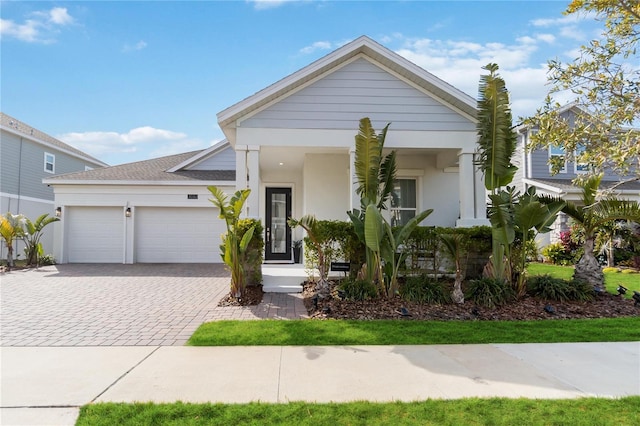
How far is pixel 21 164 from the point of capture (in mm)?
18875

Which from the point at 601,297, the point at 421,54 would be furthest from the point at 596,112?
the point at 421,54

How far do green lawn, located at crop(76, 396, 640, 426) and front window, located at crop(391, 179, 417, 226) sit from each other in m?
8.37

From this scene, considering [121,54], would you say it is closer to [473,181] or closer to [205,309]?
[205,309]

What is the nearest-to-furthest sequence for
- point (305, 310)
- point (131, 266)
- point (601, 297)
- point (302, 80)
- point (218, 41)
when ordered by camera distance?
point (305, 310) → point (601, 297) → point (302, 80) → point (218, 41) → point (131, 266)

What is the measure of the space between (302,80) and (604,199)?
23.8 feet

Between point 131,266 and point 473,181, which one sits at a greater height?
point 473,181

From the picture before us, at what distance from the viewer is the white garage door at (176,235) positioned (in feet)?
50.3

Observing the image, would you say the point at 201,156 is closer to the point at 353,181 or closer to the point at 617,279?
the point at 353,181

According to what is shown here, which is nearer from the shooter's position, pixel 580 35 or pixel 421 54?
pixel 580 35

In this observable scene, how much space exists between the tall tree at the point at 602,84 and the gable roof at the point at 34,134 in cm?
2245

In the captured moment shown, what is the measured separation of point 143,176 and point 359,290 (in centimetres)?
1172

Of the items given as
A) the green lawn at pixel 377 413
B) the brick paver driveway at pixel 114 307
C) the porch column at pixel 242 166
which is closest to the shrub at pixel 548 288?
the green lawn at pixel 377 413

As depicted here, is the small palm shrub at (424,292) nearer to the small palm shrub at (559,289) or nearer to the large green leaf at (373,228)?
the large green leaf at (373,228)

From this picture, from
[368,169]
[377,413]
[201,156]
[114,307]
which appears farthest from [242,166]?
[201,156]
